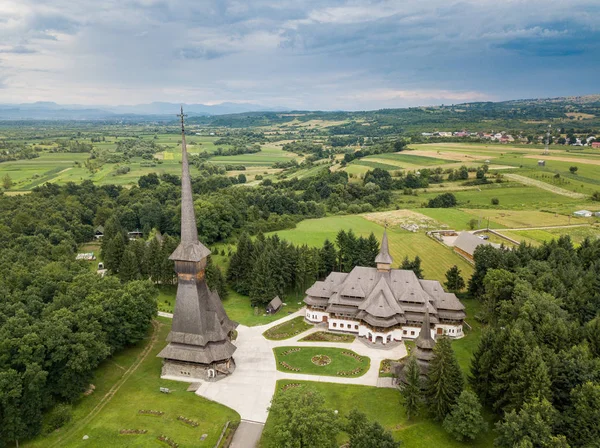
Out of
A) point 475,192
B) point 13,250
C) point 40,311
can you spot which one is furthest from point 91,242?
point 475,192

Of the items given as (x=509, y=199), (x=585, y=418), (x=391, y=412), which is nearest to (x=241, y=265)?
(x=391, y=412)

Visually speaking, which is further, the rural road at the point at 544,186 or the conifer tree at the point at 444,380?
the rural road at the point at 544,186

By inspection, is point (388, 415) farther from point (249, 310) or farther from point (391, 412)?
point (249, 310)

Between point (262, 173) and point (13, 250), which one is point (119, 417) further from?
point (262, 173)

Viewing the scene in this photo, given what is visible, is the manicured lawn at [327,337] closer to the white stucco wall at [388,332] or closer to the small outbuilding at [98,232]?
the white stucco wall at [388,332]

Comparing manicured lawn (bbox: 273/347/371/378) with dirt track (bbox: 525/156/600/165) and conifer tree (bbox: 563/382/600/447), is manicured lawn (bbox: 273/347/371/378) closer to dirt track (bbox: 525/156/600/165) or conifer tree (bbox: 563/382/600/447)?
conifer tree (bbox: 563/382/600/447)

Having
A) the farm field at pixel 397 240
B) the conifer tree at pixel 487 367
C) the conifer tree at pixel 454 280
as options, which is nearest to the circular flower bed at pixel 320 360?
the conifer tree at pixel 487 367
